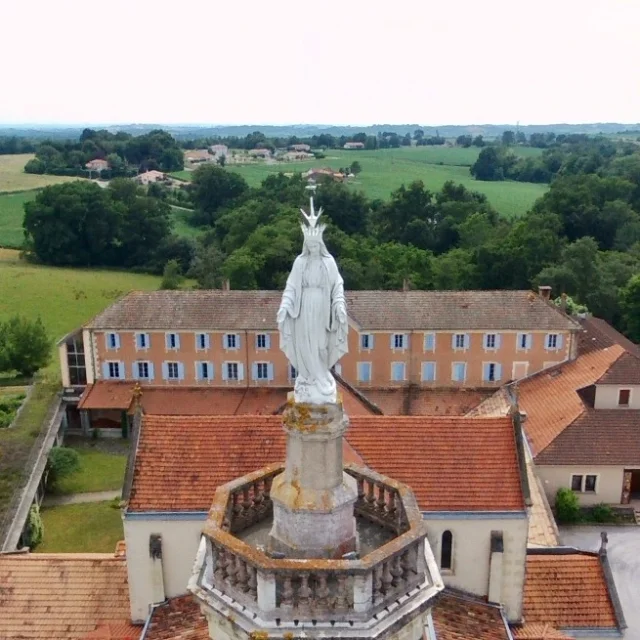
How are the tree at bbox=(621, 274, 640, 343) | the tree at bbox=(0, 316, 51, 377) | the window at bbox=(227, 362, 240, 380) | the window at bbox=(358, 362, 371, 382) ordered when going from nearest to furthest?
1. the window at bbox=(227, 362, 240, 380)
2. the window at bbox=(358, 362, 371, 382)
3. the tree at bbox=(0, 316, 51, 377)
4. the tree at bbox=(621, 274, 640, 343)

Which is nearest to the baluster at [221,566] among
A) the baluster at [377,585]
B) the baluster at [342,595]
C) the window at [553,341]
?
the baluster at [342,595]

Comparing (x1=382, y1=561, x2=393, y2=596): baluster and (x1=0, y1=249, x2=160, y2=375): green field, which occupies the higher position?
(x1=382, y1=561, x2=393, y2=596): baluster

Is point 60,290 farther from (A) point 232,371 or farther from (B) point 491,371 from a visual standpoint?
(B) point 491,371

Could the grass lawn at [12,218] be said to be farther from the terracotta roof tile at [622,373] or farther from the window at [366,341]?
the terracotta roof tile at [622,373]

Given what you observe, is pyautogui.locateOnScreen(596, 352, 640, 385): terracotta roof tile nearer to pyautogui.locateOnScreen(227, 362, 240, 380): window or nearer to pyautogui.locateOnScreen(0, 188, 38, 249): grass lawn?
→ pyautogui.locateOnScreen(227, 362, 240, 380): window

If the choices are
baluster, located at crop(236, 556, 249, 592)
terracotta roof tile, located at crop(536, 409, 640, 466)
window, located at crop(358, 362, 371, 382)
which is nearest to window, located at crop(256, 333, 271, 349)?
window, located at crop(358, 362, 371, 382)

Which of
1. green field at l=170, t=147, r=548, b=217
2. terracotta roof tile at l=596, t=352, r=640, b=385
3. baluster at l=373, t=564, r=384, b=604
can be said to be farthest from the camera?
green field at l=170, t=147, r=548, b=217
